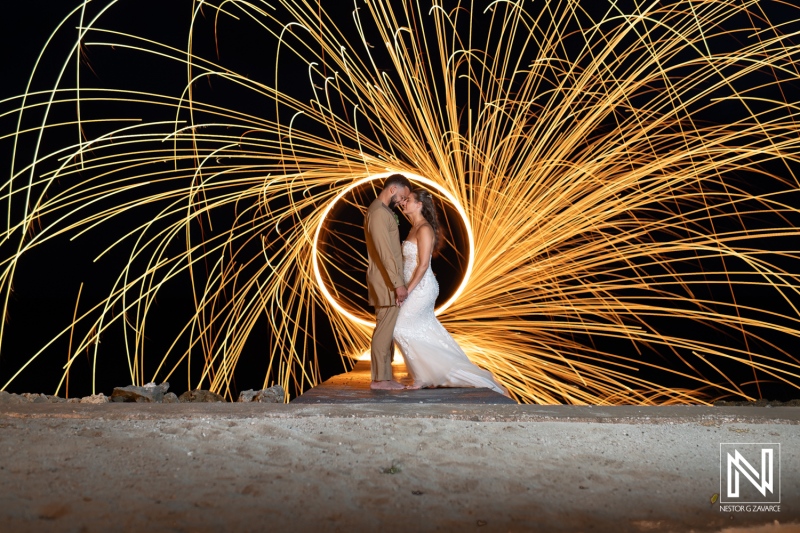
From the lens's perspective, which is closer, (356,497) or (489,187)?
(356,497)

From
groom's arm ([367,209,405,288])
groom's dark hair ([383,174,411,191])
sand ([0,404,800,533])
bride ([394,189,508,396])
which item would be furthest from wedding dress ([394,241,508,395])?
sand ([0,404,800,533])

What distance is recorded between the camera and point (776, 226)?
6.73 m

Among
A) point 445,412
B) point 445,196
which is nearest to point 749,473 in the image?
point 445,412

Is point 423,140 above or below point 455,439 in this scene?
above

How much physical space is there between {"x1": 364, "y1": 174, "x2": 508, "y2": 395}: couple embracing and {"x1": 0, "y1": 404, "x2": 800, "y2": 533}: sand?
1.61 m

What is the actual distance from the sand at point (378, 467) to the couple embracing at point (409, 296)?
5.27 ft

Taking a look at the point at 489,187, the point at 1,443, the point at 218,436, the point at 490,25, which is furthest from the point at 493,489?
the point at 490,25

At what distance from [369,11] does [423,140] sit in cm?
137

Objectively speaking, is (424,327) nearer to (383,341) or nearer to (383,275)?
(383,341)

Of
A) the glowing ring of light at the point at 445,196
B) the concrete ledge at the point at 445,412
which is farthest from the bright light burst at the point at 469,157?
the concrete ledge at the point at 445,412

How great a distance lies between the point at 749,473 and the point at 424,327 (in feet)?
10.9

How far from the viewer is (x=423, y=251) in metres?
6.19

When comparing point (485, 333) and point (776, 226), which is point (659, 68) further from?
point (485, 333)

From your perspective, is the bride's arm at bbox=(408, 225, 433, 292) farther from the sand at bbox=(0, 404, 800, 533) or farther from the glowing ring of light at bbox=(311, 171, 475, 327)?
the sand at bbox=(0, 404, 800, 533)
